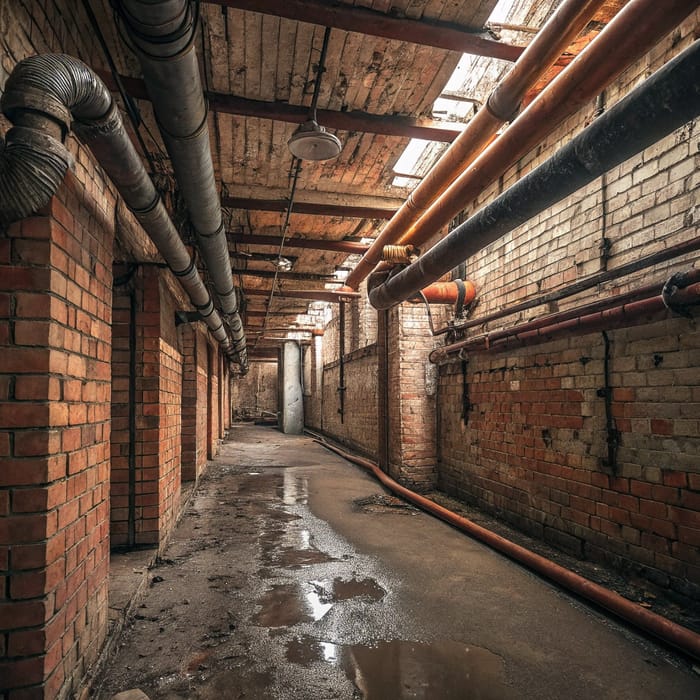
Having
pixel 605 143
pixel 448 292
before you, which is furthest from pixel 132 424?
pixel 448 292

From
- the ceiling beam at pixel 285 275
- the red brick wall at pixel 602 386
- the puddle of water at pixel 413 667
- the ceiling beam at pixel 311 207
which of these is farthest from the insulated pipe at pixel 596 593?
the ceiling beam at pixel 285 275

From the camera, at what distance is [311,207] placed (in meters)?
4.67

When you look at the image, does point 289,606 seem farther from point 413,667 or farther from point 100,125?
point 100,125

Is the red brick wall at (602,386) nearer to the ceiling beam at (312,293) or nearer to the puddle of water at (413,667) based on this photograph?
the puddle of water at (413,667)

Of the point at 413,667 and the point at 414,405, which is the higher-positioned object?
the point at 414,405

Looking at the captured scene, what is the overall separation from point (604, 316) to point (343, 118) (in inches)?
86.9

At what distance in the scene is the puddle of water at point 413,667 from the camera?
200 centimetres

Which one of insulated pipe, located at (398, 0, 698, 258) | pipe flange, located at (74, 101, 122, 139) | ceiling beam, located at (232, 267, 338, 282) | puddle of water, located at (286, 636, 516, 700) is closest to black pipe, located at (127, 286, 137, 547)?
puddle of water, located at (286, 636, 516, 700)

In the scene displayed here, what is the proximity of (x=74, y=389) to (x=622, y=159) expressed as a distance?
235cm

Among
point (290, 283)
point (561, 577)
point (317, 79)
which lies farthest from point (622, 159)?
point (290, 283)

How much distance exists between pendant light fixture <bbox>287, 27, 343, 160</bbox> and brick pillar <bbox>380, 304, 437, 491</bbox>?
3558 mm

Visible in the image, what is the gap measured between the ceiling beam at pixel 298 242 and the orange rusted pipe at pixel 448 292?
3.97ft

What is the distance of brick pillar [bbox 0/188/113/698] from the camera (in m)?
1.49

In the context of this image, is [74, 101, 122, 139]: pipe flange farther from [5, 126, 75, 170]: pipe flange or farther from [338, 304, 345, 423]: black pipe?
[338, 304, 345, 423]: black pipe
